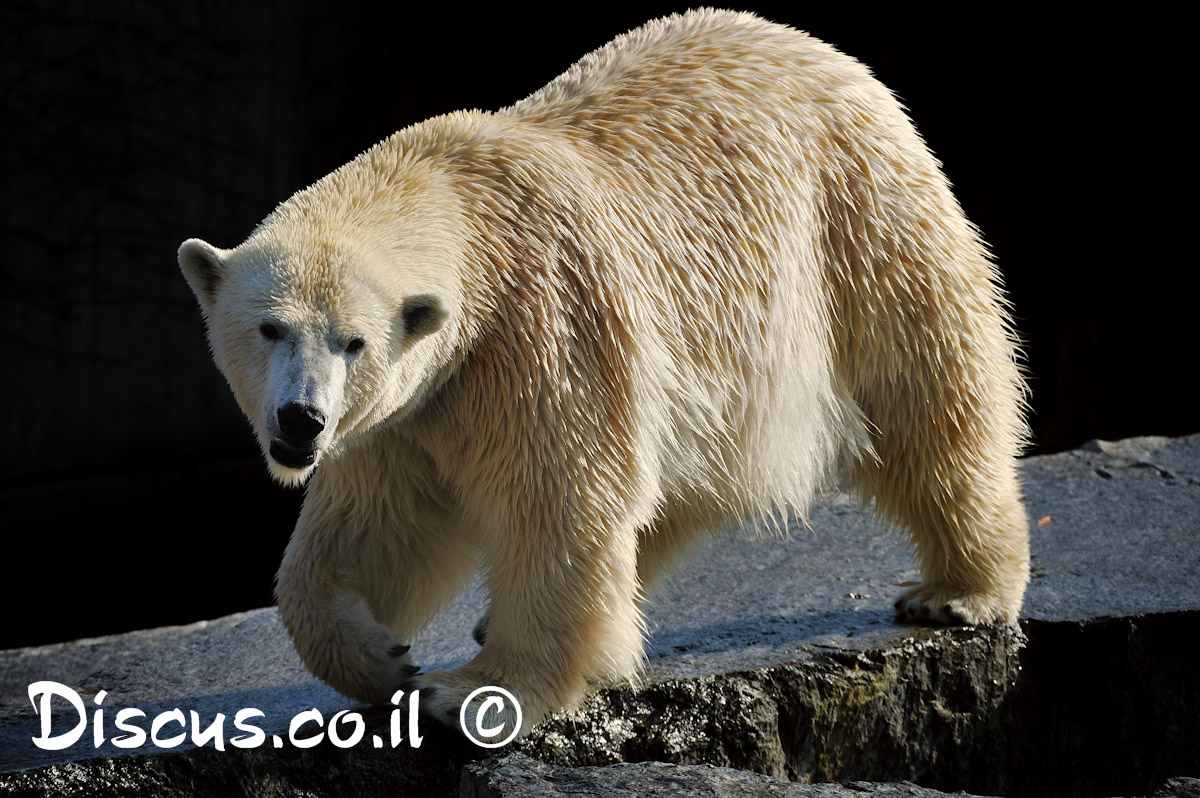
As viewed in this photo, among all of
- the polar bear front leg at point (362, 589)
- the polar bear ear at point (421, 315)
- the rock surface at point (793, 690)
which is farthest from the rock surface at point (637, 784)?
the polar bear ear at point (421, 315)

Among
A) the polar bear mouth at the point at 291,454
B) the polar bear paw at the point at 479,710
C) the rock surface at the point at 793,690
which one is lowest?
the rock surface at the point at 793,690

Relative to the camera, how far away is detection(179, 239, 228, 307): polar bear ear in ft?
8.16

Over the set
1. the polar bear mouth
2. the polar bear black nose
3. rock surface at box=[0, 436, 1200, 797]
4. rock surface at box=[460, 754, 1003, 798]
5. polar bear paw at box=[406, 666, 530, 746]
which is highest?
the polar bear black nose

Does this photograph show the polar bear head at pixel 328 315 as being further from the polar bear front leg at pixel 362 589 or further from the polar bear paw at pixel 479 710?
the polar bear paw at pixel 479 710

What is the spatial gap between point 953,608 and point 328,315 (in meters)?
1.85

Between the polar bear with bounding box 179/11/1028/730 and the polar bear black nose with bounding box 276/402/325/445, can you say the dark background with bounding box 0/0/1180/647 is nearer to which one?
the polar bear with bounding box 179/11/1028/730

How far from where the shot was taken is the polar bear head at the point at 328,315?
2344 millimetres

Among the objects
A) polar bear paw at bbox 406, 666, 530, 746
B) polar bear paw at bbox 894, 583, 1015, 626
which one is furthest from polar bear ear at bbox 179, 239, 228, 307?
polar bear paw at bbox 894, 583, 1015, 626

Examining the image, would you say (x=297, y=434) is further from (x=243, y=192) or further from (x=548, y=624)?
(x=243, y=192)

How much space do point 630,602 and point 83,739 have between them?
127 centimetres

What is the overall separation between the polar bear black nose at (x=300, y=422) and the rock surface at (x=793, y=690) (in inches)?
31.4

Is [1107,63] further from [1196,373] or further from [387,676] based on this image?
[387,676]

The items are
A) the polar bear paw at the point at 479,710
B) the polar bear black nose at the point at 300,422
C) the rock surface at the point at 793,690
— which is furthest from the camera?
the rock surface at the point at 793,690

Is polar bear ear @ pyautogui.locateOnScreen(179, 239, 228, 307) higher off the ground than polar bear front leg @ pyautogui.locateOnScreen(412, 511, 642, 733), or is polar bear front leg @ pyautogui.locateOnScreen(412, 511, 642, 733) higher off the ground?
polar bear ear @ pyautogui.locateOnScreen(179, 239, 228, 307)
